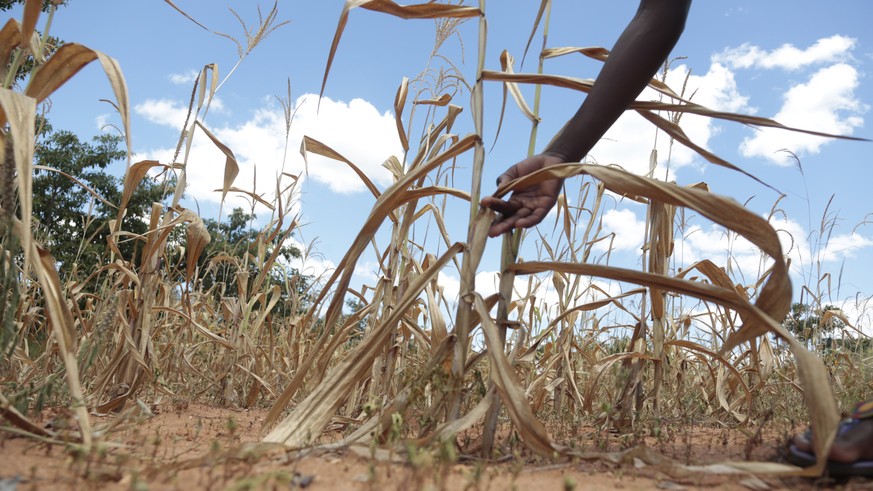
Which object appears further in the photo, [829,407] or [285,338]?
[285,338]

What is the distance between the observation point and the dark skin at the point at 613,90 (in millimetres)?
1585

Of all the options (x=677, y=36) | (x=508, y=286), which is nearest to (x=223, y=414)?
(x=508, y=286)

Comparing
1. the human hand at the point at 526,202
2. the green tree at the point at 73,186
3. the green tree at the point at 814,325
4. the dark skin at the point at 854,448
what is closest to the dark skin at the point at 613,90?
the human hand at the point at 526,202

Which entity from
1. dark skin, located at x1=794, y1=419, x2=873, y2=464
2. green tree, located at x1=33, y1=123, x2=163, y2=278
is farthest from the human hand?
green tree, located at x1=33, y1=123, x2=163, y2=278

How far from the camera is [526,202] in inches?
61.9

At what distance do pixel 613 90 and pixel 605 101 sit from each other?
38 millimetres

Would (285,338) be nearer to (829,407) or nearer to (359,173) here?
(359,173)

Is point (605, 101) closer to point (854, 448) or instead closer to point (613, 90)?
point (613, 90)

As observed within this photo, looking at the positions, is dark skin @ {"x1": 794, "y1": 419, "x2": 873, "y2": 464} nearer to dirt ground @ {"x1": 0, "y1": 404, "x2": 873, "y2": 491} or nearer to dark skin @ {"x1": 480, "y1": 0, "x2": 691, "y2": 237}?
dirt ground @ {"x1": 0, "y1": 404, "x2": 873, "y2": 491}

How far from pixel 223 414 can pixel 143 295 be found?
0.82 m

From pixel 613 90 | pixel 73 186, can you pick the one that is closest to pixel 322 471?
pixel 613 90

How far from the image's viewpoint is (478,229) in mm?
1539

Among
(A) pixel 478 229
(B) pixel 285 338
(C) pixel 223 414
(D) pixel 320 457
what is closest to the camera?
(D) pixel 320 457

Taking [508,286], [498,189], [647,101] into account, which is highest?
[647,101]
